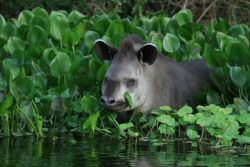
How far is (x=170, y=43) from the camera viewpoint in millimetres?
12453

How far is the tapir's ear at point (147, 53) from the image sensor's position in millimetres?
10750

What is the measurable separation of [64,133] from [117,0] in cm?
723

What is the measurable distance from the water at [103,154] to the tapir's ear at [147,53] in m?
0.98

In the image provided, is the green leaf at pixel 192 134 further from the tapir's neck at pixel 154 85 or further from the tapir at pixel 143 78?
the tapir's neck at pixel 154 85

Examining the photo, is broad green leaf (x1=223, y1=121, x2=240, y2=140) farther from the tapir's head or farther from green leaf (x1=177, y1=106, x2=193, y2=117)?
the tapir's head

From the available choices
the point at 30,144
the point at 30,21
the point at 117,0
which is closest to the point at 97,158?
the point at 30,144

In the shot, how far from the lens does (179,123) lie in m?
10.4

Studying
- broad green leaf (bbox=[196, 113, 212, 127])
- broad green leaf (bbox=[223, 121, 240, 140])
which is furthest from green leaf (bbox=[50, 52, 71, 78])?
broad green leaf (bbox=[223, 121, 240, 140])

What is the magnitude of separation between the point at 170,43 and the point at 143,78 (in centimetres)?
165

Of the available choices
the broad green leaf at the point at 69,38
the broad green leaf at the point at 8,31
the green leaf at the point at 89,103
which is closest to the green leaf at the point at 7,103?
the green leaf at the point at 89,103

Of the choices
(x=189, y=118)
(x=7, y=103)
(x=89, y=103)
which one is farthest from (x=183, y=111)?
(x=7, y=103)

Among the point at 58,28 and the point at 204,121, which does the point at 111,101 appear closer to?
the point at 204,121

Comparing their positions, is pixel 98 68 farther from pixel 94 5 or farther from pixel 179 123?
pixel 94 5

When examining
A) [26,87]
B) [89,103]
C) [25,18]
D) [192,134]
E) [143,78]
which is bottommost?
[192,134]
